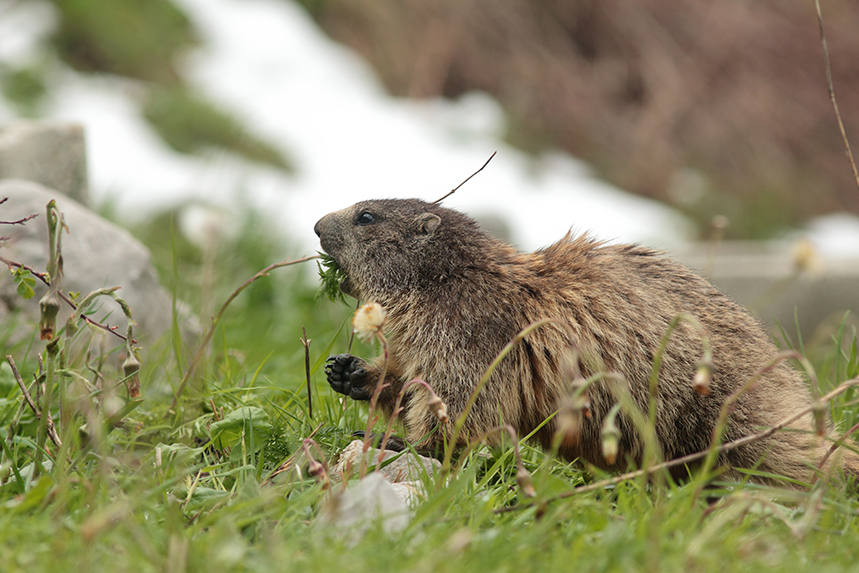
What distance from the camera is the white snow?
838 cm

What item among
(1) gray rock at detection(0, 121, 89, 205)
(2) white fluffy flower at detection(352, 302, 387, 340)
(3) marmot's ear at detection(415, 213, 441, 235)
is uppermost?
(3) marmot's ear at detection(415, 213, 441, 235)

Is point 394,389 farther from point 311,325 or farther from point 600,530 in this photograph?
point 311,325

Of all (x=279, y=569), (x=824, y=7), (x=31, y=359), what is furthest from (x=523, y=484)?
(x=824, y=7)

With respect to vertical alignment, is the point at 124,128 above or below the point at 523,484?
above

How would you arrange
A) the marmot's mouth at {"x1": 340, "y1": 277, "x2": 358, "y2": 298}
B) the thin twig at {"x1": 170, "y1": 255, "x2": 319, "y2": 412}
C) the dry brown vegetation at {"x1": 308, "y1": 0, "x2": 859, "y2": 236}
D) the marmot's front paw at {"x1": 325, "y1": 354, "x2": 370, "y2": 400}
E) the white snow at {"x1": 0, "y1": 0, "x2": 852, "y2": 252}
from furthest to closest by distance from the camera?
the dry brown vegetation at {"x1": 308, "y1": 0, "x2": 859, "y2": 236}, the white snow at {"x1": 0, "y1": 0, "x2": 852, "y2": 252}, the marmot's mouth at {"x1": 340, "y1": 277, "x2": 358, "y2": 298}, the marmot's front paw at {"x1": 325, "y1": 354, "x2": 370, "y2": 400}, the thin twig at {"x1": 170, "y1": 255, "x2": 319, "y2": 412}

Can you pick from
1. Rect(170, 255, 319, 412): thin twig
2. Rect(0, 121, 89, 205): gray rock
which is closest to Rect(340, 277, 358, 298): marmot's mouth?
Rect(170, 255, 319, 412): thin twig

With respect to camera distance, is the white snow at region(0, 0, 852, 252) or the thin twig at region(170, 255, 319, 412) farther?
the white snow at region(0, 0, 852, 252)

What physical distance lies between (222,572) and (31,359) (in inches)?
89.4

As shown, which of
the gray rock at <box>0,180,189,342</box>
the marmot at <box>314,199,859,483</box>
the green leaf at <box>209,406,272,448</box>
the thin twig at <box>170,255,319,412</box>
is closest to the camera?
the thin twig at <box>170,255,319,412</box>

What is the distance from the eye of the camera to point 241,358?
403 cm

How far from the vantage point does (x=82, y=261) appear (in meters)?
3.98

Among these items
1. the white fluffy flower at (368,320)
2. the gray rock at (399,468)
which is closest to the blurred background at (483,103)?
the gray rock at (399,468)

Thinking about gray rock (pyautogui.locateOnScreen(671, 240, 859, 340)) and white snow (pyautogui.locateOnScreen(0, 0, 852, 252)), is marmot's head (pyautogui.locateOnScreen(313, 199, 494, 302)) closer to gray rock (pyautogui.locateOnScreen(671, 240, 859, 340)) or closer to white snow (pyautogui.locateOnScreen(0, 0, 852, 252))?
white snow (pyautogui.locateOnScreen(0, 0, 852, 252))

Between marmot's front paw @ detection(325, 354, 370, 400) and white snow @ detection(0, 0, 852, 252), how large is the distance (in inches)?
161
